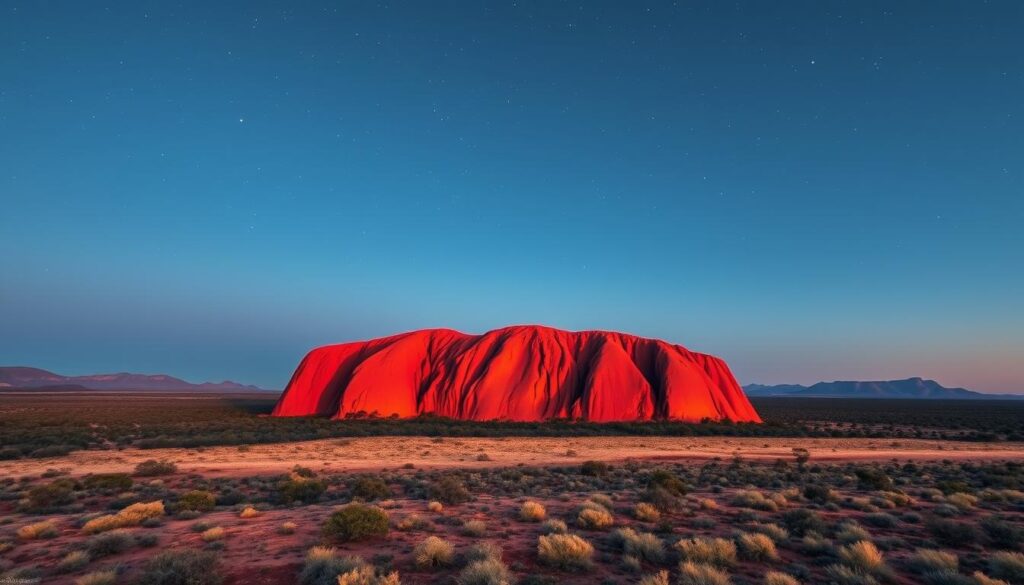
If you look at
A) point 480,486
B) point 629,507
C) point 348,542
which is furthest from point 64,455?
point 629,507

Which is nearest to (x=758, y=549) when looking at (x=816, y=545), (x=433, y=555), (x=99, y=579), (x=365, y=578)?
(x=816, y=545)

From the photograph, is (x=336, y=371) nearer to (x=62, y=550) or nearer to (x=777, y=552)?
(x=62, y=550)

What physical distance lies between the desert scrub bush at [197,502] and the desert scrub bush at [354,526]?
19.7 feet

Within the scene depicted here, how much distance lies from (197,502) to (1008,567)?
Result: 17735mm

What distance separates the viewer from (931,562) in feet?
25.3

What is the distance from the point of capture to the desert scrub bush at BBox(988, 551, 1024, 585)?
7.16m

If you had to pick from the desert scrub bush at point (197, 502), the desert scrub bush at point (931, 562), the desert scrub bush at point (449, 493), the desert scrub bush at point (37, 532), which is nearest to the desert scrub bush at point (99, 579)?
the desert scrub bush at point (37, 532)

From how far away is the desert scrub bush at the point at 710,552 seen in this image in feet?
26.1

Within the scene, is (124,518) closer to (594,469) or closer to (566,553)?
(566,553)

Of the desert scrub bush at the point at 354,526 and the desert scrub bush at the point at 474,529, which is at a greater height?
the desert scrub bush at the point at 354,526

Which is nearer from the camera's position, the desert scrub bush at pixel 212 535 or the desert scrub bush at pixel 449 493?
the desert scrub bush at pixel 212 535

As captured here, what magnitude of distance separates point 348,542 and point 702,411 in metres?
46.1

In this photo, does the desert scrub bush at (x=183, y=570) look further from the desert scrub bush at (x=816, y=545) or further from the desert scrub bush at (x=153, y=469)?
the desert scrub bush at (x=153, y=469)

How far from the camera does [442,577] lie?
753cm
